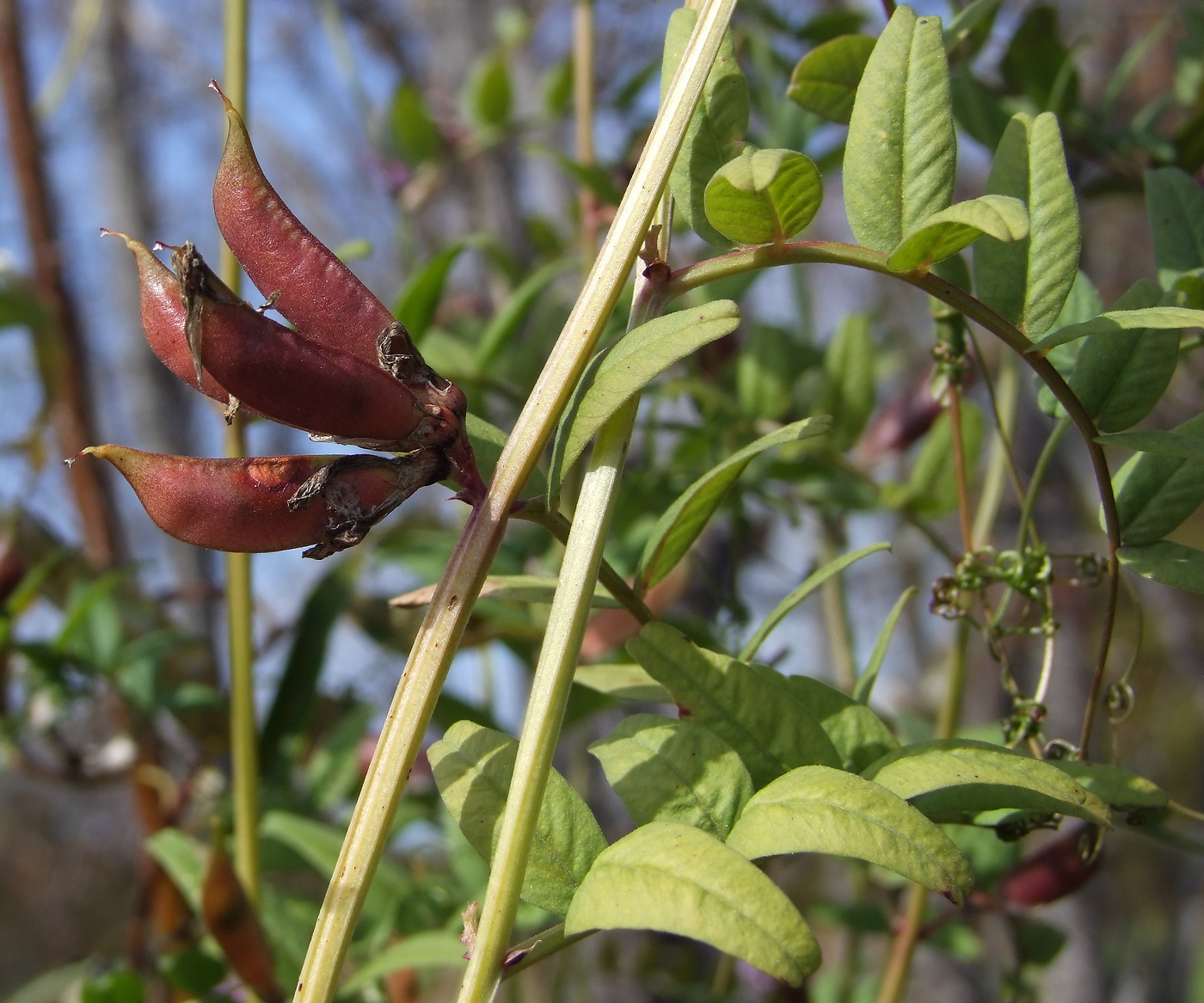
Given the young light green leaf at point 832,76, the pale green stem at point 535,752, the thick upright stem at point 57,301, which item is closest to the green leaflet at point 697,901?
the pale green stem at point 535,752

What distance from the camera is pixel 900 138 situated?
283mm

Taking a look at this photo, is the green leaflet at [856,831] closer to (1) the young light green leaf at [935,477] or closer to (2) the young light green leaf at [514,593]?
(2) the young light green leaf at [514,593]

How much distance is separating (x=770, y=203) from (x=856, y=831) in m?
0.15

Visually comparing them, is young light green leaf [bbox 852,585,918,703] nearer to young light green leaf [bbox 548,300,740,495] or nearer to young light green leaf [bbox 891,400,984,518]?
young light green leaf [bbox 548,300,740,495]

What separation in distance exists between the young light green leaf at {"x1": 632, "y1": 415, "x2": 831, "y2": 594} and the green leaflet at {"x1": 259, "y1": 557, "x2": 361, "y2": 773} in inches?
14.9

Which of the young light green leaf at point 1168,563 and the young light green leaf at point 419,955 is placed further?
the young light green leaf at point 419,955

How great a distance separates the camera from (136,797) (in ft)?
2.32

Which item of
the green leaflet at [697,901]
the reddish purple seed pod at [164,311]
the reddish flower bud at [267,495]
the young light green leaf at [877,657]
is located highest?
the reddish purple seed pod at [164,311]

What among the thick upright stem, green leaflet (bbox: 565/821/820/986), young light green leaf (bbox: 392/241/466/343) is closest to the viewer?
green leaflet (bbox: 565/821/820/986)

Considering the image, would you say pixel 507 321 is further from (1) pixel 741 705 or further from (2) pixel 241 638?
(1) pixel 741 705

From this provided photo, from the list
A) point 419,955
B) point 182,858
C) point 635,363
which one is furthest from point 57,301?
point 635,363

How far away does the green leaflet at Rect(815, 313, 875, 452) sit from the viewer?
59cm

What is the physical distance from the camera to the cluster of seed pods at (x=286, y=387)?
0.23 metres

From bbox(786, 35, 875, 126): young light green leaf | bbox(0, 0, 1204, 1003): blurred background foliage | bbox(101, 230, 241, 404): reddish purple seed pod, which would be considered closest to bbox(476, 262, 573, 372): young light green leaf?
bbox(0, 0, 1204, 1003): blurred background foliage
